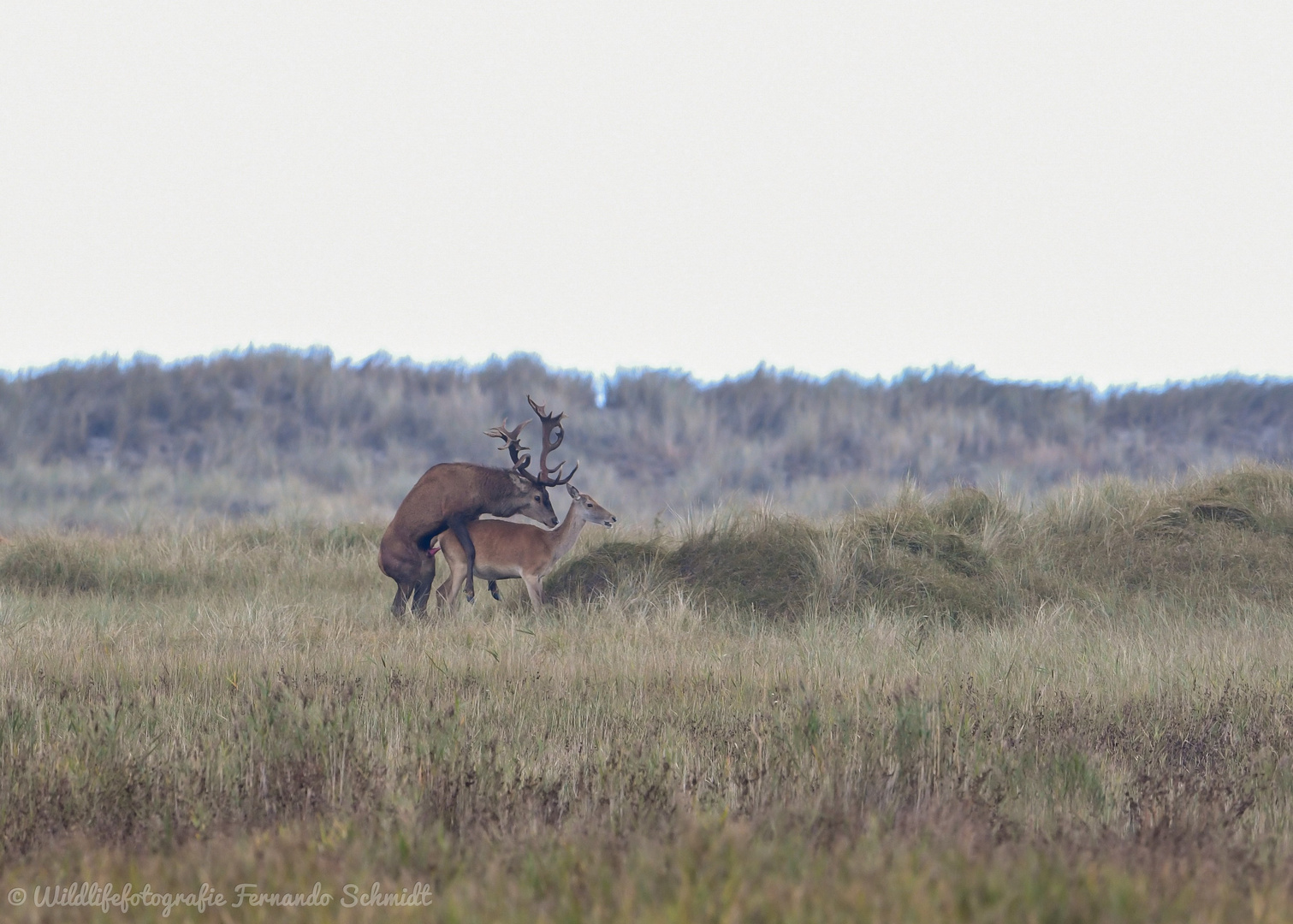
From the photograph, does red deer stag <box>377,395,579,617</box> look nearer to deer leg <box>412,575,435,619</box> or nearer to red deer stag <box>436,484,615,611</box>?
deer leg <box>412,575,435,619</box>

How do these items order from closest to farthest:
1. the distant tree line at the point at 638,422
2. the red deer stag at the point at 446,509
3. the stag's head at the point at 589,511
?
the red deer stag at the point at 446,509
the stag's head at the point at 589,511
the distant tree line at the point at 638,422

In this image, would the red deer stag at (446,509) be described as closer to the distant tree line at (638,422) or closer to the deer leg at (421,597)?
the deer leg at (421,597)

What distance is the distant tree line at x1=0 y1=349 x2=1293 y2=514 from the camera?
28078 millimetres

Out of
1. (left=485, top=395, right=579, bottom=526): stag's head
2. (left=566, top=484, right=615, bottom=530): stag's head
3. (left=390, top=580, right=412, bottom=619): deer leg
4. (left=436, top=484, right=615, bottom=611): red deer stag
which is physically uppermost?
(left=485, top=395, right=579, bottom=526): stag's head

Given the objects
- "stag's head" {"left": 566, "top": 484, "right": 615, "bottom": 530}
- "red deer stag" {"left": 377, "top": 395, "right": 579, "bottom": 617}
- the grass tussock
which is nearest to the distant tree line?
the grass tussock

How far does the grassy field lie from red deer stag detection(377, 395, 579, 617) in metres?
Result: 0.48

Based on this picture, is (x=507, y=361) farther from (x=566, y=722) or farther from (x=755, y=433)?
(x=566, y=722)

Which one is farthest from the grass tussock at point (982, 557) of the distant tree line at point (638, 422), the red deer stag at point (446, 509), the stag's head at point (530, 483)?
the distant tree line at point (638, 422)

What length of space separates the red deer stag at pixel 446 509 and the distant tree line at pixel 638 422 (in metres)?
16.1

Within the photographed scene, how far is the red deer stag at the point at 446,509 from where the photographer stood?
1005 centimetres

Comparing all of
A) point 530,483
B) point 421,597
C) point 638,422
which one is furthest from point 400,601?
point 638,422

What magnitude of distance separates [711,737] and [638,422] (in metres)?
25.4

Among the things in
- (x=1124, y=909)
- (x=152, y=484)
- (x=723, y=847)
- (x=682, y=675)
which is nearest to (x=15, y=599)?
(x=682, y=675)

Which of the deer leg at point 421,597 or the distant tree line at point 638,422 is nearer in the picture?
the deer leg at point 421,597
